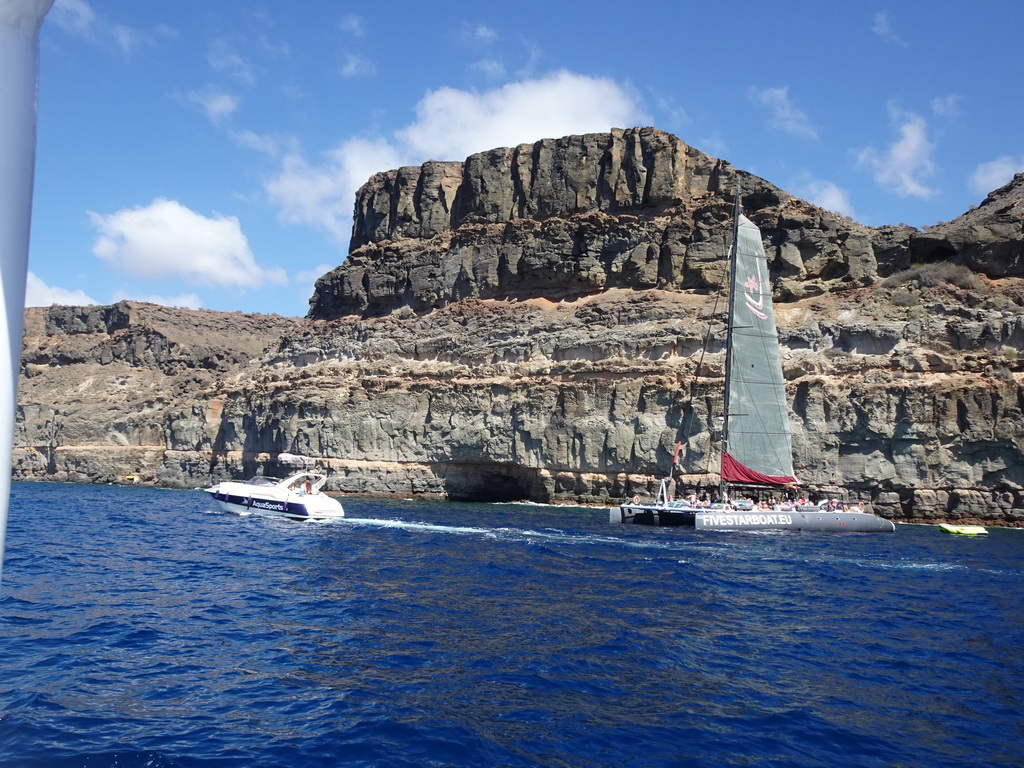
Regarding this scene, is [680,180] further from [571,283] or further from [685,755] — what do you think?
[685,755]

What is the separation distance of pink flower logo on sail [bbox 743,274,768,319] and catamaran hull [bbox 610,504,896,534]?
11.6 m

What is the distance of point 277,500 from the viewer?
38.3 meters

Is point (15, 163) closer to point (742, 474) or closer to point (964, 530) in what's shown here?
point (742, 474)

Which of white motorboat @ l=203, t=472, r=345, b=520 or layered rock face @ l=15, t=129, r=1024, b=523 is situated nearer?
white motorboat @ l=203, t=472, r=345, b=520

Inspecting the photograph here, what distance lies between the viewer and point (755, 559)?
88.9 ft

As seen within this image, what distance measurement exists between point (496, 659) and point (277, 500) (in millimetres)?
27628

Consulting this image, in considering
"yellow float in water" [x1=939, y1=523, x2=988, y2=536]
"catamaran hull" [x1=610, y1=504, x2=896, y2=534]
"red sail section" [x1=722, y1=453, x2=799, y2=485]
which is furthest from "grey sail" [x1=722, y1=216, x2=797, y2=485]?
"yellow float in water" [x1=939, y1=523, x2=988, y2=536]

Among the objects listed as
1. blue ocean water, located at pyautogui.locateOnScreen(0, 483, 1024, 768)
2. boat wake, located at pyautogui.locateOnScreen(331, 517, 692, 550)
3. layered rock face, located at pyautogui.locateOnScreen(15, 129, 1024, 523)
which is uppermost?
layered rock face, located at pyautogui.locateOnScreen(15, 129, 1024, 523)

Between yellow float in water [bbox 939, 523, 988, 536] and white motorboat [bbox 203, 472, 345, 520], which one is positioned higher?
white motorboat [bbox 203, 472, 345, 520]

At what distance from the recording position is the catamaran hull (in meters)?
37.9

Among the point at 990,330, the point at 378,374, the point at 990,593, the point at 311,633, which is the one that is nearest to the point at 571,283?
the point at 378,374

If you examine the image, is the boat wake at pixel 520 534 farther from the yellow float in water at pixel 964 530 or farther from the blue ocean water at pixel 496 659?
the yellow float in water at pixel 964 530

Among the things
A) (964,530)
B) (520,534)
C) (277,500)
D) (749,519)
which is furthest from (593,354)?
(520,534)

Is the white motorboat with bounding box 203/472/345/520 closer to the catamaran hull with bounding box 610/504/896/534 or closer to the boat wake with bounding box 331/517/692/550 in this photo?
the boat wake with bounding box 331/517/692/550
